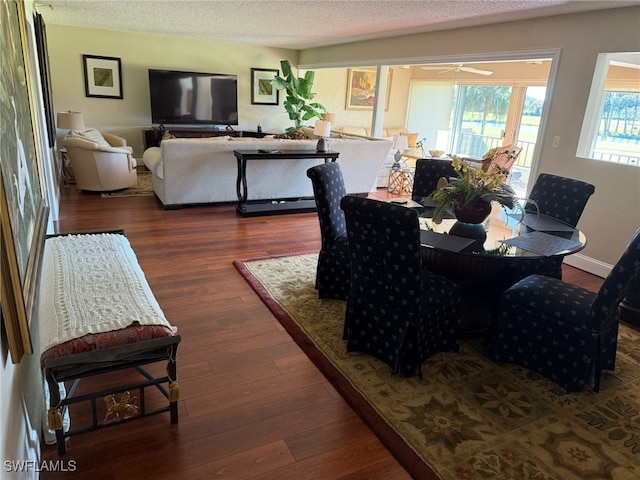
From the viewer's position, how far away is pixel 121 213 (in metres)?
5.28

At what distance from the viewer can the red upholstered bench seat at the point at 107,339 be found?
173 centimetres

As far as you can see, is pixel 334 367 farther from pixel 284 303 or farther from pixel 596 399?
pixel 596 399

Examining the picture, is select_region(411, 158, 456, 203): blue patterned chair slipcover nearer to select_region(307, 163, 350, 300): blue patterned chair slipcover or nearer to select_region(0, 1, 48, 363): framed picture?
select_region(307, 163, 350, 300): blue patterned chair slipcover

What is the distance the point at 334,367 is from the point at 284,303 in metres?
0.84

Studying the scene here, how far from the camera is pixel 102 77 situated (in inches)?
316

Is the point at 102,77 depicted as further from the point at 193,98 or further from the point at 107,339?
the point at 107,339

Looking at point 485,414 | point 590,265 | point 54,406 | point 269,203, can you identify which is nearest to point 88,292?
point 54,406

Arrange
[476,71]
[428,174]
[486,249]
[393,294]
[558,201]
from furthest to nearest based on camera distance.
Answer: [476,71]
[428,174]
[558,201]
[486,249]
[393,294]

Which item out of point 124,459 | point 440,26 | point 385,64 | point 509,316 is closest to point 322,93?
point 385,64

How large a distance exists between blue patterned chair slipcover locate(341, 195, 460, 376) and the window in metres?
2.63

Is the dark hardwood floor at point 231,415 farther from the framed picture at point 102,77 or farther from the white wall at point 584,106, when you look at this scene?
the framed picture at point 102,77

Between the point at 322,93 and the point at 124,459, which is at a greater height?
the point at 322,93

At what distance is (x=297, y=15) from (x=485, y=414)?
483 cm

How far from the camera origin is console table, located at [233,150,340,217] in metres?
5.43
